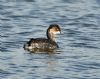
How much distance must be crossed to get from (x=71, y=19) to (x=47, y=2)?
3.52 meters

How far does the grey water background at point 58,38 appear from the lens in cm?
1661

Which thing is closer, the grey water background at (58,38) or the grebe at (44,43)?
the grey water background at (58,38)

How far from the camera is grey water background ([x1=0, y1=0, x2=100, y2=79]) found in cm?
1661

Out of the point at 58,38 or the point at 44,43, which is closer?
the point at 44,43

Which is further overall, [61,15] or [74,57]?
→ [61,15]

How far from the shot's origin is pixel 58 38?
22000 millimetres

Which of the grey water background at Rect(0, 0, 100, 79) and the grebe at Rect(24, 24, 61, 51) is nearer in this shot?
the grey water background at Rect(0, 0, 100, 79)

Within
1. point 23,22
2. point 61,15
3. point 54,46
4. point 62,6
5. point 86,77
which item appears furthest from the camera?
point 62,6

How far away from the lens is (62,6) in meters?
27.1

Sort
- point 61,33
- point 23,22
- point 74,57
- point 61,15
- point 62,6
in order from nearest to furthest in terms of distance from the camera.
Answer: point 74,57
point 61,33
point 23,22
point 61,15
point 62,6

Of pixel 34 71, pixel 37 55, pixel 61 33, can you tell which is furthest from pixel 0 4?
pixel 34 71

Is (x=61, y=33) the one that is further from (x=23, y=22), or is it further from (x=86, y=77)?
(x=86, y=77)

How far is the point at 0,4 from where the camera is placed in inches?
1077

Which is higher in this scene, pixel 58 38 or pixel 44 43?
Answer: pixel 44 43
